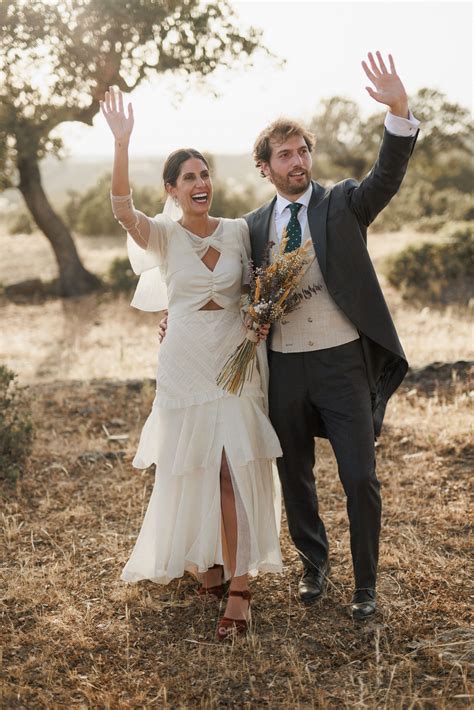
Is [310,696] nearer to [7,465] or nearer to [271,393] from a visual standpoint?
[271,393]

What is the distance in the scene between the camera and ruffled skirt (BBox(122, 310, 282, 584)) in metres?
3.96

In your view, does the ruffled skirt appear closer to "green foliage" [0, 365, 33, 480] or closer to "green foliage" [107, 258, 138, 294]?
"green foliage" [0, 365, 33, 480]

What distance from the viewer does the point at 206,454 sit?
400 cm

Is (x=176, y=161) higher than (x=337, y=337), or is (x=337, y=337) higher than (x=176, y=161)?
(x=176, y=161)

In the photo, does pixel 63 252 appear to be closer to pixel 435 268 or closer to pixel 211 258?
pixel 435 268

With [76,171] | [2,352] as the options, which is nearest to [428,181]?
[2,352]

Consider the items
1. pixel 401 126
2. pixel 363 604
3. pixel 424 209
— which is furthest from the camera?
pixel 424 209

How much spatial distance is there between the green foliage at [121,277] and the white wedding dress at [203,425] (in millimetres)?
11619

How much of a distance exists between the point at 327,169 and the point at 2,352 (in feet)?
65.8

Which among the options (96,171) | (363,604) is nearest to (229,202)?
(363,604)

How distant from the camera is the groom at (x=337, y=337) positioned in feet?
12.5

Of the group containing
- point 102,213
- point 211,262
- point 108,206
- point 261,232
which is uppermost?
point 108,206

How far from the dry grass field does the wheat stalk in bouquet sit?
46.6 inches

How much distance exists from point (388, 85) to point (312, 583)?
2.40m
